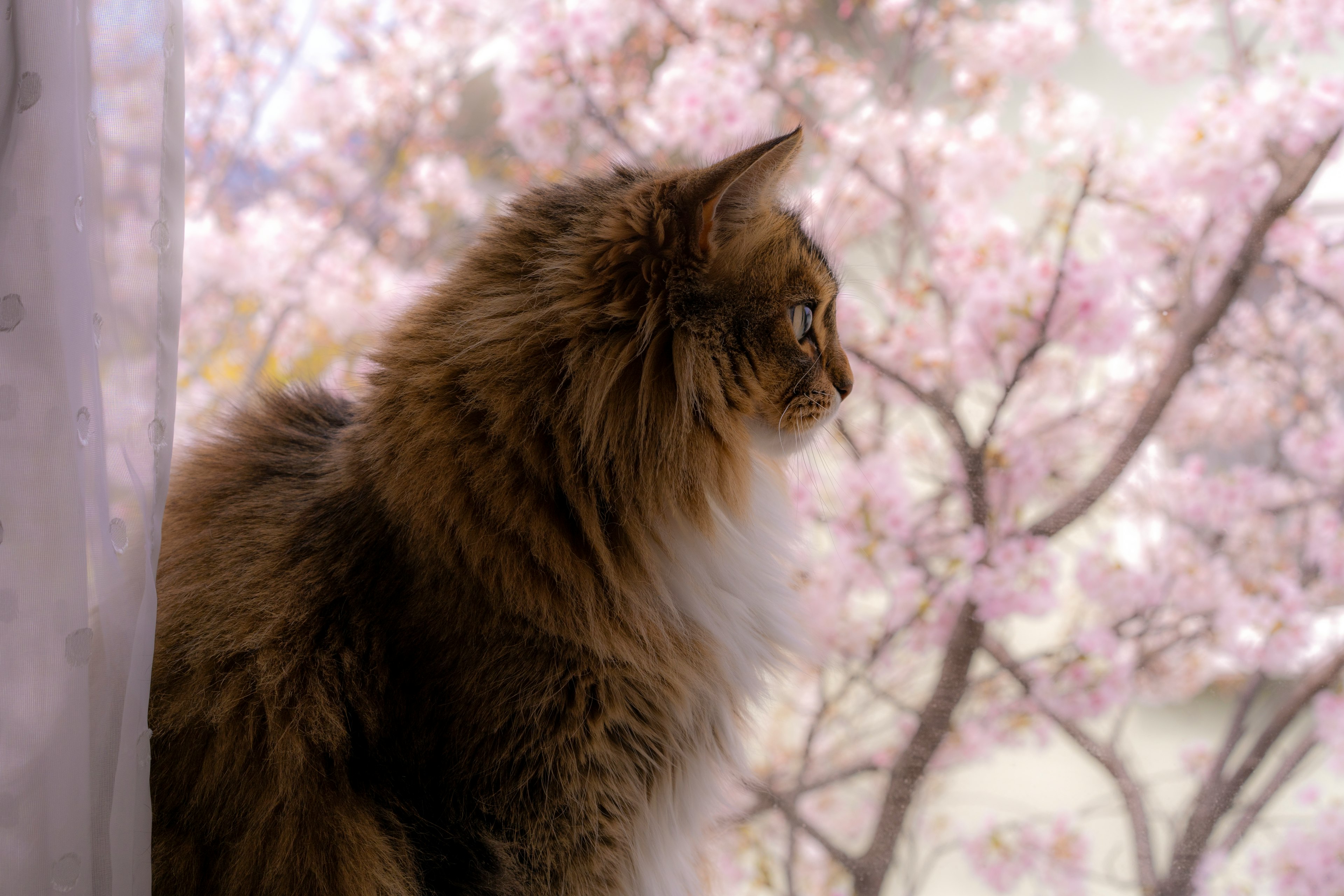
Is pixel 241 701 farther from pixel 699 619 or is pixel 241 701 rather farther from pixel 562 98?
pixel 562 98

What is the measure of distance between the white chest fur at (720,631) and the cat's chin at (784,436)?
3 centimetres

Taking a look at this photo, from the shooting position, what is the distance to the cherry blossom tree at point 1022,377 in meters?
1.19

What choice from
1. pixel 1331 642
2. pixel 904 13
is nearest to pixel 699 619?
pixel 1331 642

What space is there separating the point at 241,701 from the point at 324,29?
168cm

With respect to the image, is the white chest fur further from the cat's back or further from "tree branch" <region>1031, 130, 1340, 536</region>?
"tree branch" <region>1031, 130, 1340, 536</region>

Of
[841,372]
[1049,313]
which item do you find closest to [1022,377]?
[1049,313]

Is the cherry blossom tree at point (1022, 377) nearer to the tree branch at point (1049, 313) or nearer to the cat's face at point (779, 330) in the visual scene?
the tree branch at point (1049, 313)

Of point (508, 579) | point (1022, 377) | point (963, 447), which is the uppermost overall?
point (1022, 377)

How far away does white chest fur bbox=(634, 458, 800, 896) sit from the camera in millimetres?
782

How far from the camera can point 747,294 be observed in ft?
2.58

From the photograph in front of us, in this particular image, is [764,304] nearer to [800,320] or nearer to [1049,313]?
[800,320]

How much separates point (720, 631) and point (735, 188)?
392 millimetres

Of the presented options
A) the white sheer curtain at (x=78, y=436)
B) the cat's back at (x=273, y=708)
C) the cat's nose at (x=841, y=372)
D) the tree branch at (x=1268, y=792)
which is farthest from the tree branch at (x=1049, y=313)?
the white sheer curtain at (x=78, y=436)

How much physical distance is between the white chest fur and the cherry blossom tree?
10cm
